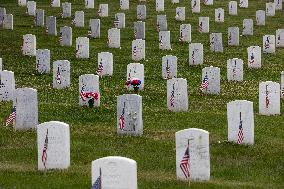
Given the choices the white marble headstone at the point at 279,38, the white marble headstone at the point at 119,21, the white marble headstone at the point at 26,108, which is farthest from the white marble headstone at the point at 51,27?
→ the white marble headstone at the point at 26,108

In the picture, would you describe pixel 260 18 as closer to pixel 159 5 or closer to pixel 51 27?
pixel 159 5

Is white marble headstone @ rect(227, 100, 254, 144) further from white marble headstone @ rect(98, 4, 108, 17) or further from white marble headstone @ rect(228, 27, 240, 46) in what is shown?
white marble headstone @ rect(98, 4, 108, 17)

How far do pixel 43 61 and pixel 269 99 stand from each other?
8.15 m

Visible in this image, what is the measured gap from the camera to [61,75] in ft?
70.9

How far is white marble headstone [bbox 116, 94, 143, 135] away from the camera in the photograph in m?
15.7

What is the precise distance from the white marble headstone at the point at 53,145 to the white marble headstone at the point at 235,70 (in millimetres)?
10972

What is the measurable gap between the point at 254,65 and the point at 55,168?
13.7 metres

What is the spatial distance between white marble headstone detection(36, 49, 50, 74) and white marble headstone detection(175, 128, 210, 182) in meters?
12.0

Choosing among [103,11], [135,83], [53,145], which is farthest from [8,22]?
[53,145]

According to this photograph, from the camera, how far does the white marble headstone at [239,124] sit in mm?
14844

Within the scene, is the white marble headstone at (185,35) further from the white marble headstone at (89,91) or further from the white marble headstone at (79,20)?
the white marble headstone at (89,91)

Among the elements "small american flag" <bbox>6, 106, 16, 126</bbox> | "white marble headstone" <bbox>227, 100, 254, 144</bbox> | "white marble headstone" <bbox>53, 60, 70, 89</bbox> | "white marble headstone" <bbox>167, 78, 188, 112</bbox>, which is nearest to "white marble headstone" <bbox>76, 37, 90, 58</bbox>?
"white marble headstone" <bbox>53, 60, 70, 89</bbox>

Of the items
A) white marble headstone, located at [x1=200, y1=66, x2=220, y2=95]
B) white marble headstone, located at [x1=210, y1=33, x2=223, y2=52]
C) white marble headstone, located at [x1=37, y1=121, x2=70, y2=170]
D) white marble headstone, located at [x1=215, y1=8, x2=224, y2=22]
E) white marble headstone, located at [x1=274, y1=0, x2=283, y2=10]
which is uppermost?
white marble headstone, located at [x1=274, y1=0, x2=283, y2=10]

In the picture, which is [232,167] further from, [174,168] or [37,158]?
[37,158]
